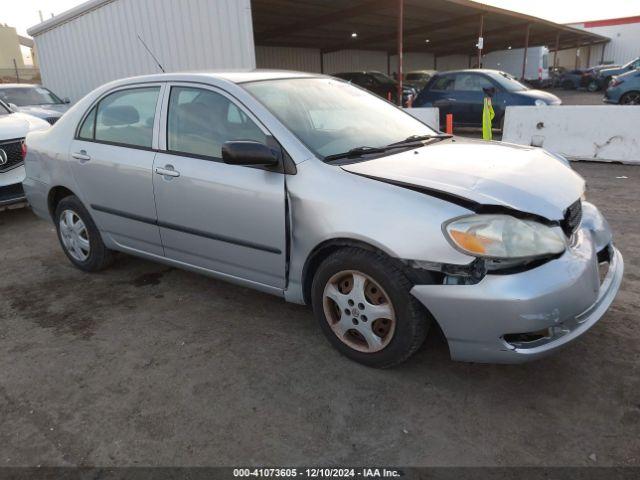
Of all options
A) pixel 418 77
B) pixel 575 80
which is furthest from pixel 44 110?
pixel 575 80

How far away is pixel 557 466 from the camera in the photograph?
202cm

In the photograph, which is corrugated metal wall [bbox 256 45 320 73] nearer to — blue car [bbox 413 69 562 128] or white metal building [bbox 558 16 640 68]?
blue car [bbox 413 69 562 128]

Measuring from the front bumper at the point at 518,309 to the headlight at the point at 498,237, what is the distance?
89mm

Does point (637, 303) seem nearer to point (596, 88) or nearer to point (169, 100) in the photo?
point (169, 100)

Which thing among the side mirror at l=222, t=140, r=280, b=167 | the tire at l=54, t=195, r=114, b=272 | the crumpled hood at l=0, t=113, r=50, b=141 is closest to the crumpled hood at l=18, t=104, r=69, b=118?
the crumpled hood at l=0, t=113, r=50, b=141

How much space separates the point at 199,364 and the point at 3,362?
1.20m

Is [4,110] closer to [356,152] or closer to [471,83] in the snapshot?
[356,152]

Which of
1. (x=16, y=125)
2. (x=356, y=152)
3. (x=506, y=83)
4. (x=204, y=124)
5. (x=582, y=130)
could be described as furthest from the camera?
(x=506, y=83)

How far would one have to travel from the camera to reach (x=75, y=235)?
4.20 meters

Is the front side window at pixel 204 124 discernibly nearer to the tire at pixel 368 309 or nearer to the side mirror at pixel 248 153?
the side mirror at pixel 248 153

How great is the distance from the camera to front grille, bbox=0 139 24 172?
19.2ft

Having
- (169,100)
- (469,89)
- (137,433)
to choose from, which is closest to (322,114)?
(169,100)

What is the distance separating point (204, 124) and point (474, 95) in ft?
31.0

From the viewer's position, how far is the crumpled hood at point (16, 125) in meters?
5.95
